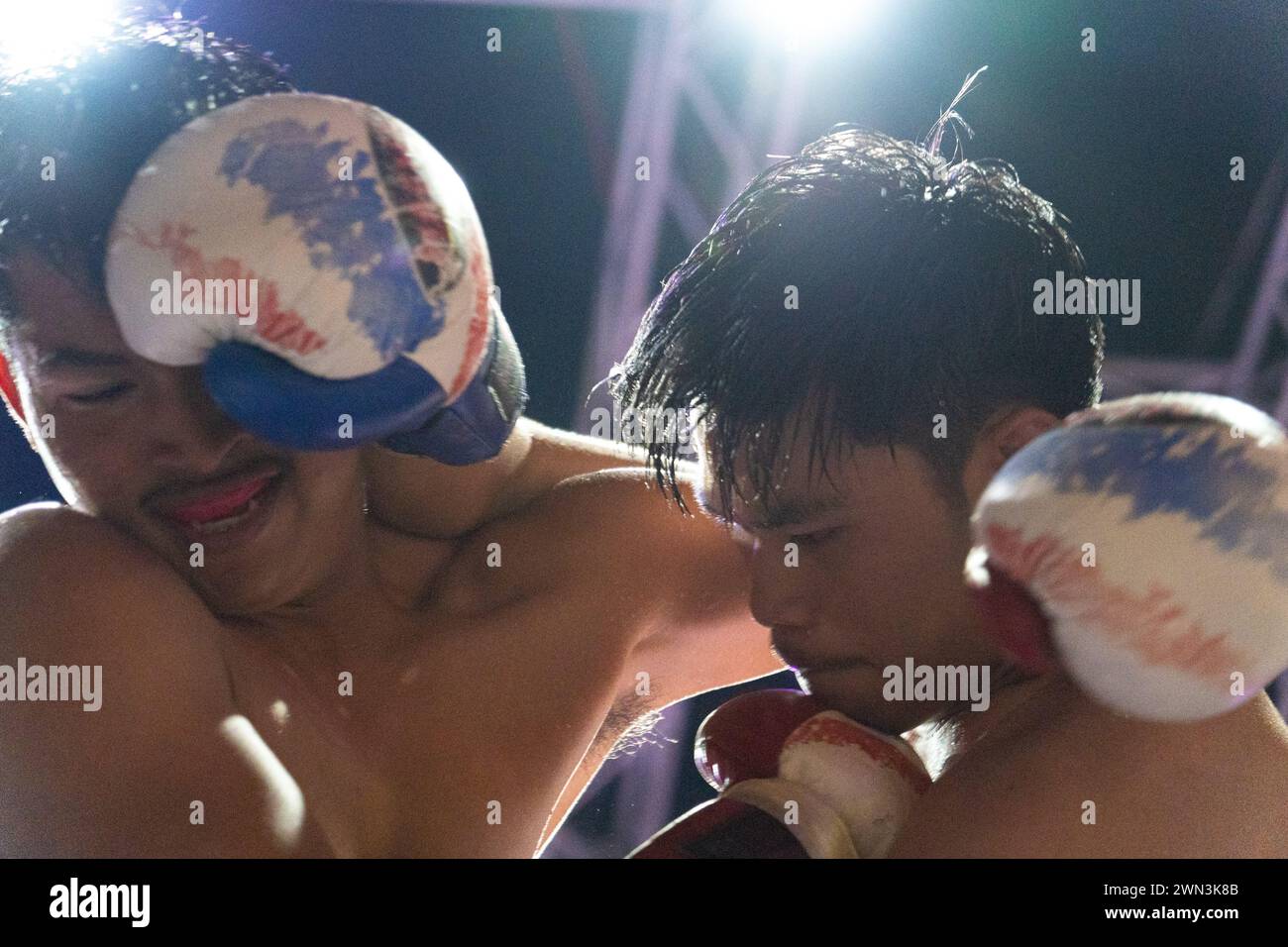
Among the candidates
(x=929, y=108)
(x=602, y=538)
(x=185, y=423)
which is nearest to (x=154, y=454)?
(x=185, y=423)

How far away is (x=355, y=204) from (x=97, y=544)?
0.36 m

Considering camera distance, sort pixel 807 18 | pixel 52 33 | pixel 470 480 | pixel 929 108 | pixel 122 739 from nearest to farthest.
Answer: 1. pixel 122 739
2. pixel 52 33
3. pixel 470 480
4. pixel 929 108
5. pixel 807 18

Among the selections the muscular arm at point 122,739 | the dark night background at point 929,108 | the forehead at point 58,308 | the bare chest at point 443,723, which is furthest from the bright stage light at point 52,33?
the dark night background at point 929,108

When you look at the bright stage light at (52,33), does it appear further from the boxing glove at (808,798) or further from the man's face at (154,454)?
the boxing glove at (808,798)

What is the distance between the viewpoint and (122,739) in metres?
1.06

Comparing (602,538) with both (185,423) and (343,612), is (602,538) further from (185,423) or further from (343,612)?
(185,423)

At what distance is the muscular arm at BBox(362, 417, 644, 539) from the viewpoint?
4.75 ft

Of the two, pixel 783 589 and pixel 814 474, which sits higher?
pixel 814 474

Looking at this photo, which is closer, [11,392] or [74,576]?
[74,576]

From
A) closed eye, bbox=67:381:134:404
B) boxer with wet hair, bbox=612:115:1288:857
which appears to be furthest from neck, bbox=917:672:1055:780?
closed eye, bbox=67:381:134:404

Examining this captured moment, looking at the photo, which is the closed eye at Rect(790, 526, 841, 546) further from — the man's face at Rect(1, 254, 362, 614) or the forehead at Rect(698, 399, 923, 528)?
the man's face at Rect(1, 254, 362, 614)

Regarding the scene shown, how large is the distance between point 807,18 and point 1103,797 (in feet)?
6.76

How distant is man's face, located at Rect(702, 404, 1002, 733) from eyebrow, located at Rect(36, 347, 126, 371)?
0.53 metres
